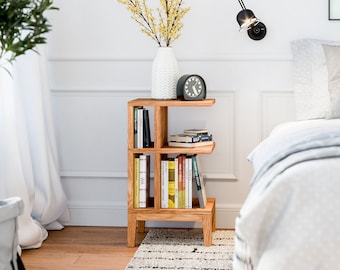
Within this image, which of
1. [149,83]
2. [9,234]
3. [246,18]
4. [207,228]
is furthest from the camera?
[149,83]

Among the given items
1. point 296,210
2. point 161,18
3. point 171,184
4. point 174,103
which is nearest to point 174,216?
point 171,184

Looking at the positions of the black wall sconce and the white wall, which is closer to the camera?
the black wall sconce

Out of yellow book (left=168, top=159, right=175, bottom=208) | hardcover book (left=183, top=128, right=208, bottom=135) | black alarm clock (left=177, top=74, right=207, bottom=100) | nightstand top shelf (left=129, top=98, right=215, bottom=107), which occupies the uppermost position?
black alarm clock (left=177, top=74, right=207, bottom=100)

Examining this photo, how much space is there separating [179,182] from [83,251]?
0.60 m

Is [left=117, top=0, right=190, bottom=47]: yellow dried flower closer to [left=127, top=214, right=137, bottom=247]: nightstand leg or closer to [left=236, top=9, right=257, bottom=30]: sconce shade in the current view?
[left=236, top=9, right=257, bottom=30]: sconce shade

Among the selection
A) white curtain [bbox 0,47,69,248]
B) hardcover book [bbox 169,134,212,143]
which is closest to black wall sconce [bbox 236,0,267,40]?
hardcover book [bbox 169,134,212,143]

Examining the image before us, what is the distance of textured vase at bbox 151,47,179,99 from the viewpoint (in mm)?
3516

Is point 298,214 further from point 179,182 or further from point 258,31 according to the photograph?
point 258,31

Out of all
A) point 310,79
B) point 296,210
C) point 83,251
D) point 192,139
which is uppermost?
point 310,79

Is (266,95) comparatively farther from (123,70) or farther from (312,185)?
(312,185)

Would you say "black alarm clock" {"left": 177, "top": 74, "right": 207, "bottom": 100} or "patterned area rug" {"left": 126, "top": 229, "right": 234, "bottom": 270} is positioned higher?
"black alarm clock" {"left": 177, "top": 74, "right": 207, "bottom": 100}

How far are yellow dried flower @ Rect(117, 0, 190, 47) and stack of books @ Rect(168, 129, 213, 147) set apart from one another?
19.2 inches

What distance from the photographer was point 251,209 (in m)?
2.30

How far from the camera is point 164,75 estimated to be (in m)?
3.52
